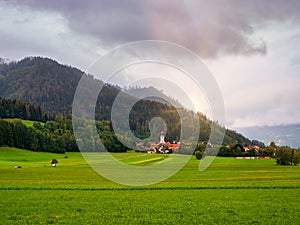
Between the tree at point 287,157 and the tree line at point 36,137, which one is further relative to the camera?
the tree line at point 36,137

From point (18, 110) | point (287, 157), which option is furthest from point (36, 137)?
point (287, 157)

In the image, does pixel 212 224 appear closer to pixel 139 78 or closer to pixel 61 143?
pixel 139 78

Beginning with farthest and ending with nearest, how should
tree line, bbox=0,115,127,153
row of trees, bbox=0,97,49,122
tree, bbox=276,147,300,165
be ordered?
row of trees, bbox=0,97,49,122 < tree line, bbox=0,115,127,153 < tree, bbox=276,147,300,165

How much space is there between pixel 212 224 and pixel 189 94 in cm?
1694

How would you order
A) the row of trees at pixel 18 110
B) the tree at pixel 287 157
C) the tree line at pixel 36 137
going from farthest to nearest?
1. the row of trees at pixel 18 110
2. the tree line at pixel 36 137
3. the tree at pixel 287 157

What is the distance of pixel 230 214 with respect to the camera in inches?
774

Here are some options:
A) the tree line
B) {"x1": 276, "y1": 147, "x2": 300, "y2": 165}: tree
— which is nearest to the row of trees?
the tree line

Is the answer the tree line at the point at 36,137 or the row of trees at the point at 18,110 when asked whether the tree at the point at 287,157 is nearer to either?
the tree line at the point at 36,137

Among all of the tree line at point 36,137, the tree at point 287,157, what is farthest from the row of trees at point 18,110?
the tree at point 287,157

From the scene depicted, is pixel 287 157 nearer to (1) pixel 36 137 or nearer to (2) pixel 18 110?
(1) pixel 36 137

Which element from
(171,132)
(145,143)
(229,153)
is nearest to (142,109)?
(145,143)

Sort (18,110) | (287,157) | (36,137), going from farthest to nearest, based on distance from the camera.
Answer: (18,110), (36,137), (287,157)

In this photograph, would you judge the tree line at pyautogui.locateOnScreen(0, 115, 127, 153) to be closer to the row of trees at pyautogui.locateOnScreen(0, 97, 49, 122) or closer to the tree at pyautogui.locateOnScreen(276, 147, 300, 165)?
the row of trees at pyautogui.locateOnScreen(0, 97, 49, 122)

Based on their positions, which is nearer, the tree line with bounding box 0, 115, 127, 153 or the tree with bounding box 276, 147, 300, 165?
the tree with bounding box 276, 147, 300, 165
